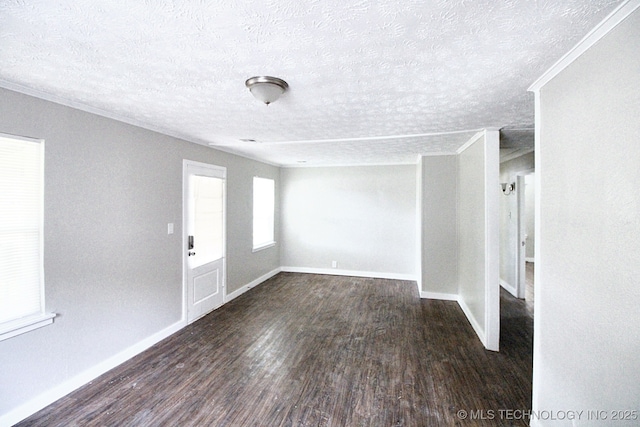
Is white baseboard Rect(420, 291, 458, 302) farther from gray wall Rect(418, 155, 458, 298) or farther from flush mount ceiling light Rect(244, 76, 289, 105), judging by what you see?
flush mount ceiling light Rect(244, 76, 289, 105)

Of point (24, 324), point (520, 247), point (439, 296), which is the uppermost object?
point (520, 247)

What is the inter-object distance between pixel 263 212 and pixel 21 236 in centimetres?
396

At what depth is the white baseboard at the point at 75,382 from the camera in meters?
1.92

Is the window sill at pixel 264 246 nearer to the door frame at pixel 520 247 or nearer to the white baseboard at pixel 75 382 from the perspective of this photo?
the white baseboard at pixel 75 382

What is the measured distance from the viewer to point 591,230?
1.33 metres

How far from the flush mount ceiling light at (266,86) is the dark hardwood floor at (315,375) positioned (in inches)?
91.0

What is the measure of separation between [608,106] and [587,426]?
156cm

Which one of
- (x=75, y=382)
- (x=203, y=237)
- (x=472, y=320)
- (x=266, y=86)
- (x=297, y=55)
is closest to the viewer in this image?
(x=297, y=55)

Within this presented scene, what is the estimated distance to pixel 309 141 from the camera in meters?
3.56

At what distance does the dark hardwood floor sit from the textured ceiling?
7.86 feet

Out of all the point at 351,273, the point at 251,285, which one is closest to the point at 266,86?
the point at 251,285

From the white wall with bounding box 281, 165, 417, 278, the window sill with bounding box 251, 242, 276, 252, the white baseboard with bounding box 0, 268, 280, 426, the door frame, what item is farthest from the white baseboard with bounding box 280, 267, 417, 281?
the white baseboard with bounding box 0, 268, 280, 426

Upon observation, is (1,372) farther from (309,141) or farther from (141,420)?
(309,141)

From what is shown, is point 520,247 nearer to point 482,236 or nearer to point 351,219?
point 482,236
